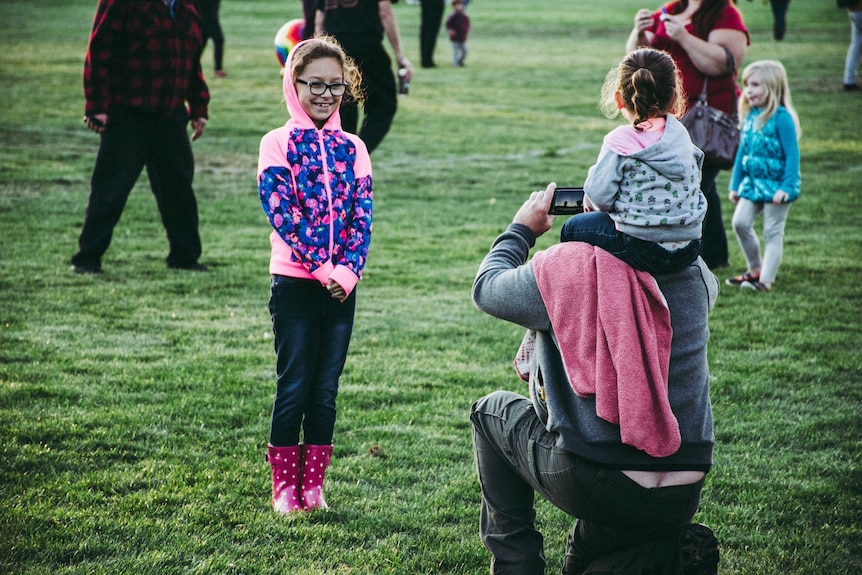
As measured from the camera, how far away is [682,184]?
267 cm

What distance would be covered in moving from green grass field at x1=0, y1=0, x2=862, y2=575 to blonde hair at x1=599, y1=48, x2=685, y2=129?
1.65 metres

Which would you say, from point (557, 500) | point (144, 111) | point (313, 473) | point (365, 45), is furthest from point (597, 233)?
point (365, 45)

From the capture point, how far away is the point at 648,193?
266cm

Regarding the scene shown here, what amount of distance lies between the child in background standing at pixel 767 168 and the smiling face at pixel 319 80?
4.43 metres

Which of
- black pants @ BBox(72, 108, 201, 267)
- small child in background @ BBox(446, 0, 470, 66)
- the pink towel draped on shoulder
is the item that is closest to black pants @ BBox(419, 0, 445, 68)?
small child in background @ BBox(446, 0, 470, 66)

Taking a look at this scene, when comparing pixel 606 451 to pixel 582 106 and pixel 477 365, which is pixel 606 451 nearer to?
pixel 477 365

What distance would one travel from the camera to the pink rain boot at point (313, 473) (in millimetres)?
3840

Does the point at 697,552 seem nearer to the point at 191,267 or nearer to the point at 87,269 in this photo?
the point at 191,267

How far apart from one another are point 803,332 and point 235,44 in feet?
85.1

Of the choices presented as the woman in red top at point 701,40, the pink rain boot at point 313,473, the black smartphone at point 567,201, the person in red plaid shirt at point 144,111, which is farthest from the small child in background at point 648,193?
the person in red plaid shirt at point 144,111

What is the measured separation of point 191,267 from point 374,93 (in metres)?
2.08

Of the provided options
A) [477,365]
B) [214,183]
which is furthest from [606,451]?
[214,183]

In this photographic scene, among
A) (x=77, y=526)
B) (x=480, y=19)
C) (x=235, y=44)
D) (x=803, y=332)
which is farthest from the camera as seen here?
(x=480, y=19)

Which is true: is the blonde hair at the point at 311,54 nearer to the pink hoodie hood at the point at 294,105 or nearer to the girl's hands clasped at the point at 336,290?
the pink hoodie hood at the point at 294,105
